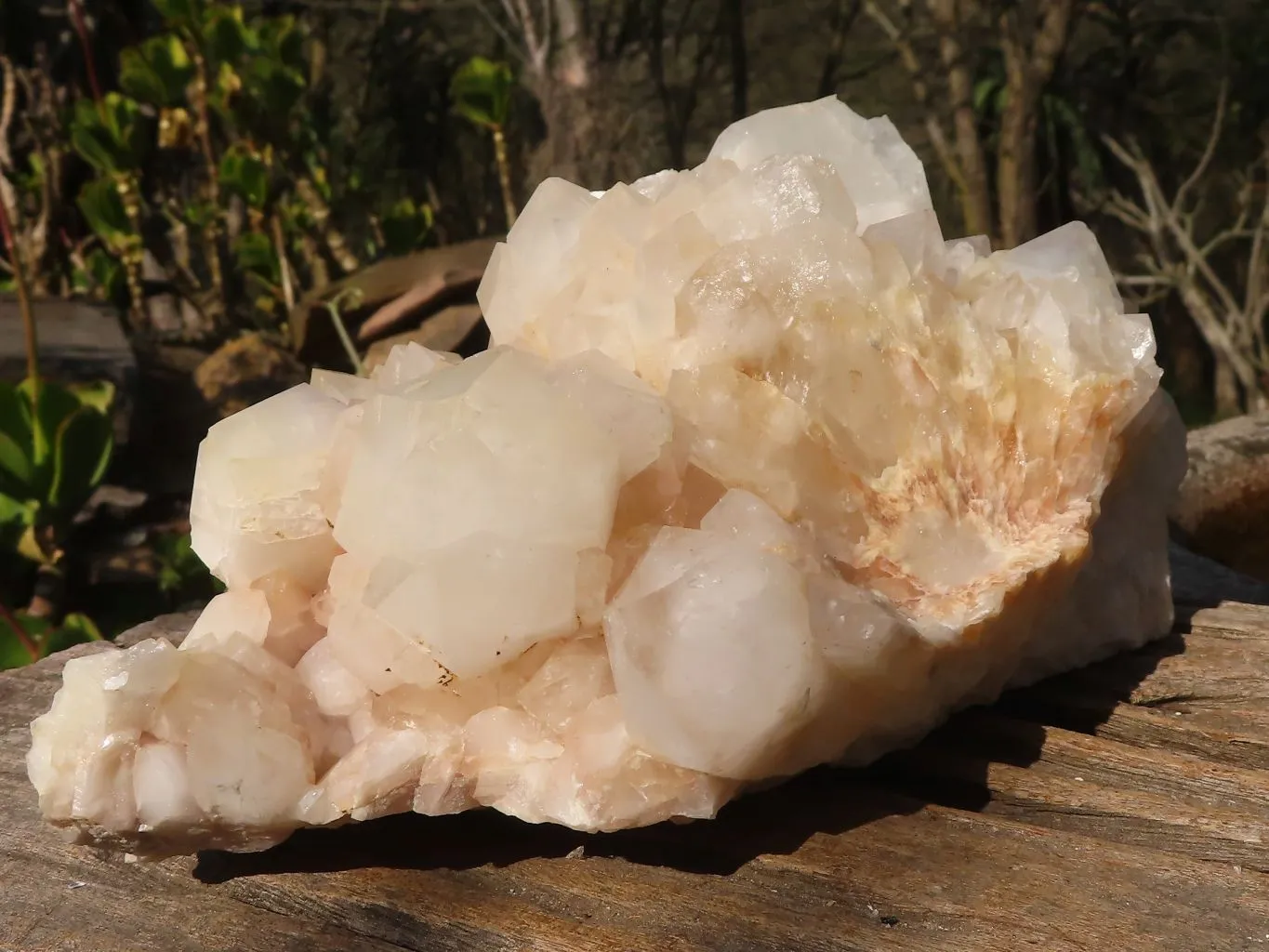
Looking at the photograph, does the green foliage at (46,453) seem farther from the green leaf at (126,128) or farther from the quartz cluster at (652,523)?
the green leaf at (126,128)

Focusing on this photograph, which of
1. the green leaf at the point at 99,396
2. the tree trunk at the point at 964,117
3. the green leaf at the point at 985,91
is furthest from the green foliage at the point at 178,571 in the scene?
the green leaf at the point at 985,91

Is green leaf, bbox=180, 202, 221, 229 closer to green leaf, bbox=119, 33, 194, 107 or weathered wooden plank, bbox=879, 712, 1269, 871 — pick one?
green leaf, bbox=119, 33, 194, 107

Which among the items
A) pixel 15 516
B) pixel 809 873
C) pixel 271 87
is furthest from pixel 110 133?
pixel 809 873

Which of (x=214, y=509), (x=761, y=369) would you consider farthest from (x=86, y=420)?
(x=761, y=369)

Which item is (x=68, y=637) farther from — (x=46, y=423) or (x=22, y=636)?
(x=46, y=423)

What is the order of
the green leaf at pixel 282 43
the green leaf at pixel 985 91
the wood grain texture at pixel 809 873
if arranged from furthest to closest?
the green leaf at pixel 985 91 → the green leaf at pixel 282 43 → the wood grain texture at pixel 809 873

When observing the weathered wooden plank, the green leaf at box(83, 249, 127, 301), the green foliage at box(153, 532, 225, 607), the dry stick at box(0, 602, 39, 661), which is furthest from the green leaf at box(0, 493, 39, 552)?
the green leaf at box(83, 249, 127, 301)

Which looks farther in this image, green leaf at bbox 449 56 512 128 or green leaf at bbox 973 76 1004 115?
green leaf at bbox 973 76 1004 115
